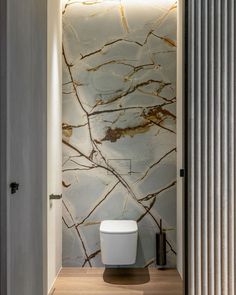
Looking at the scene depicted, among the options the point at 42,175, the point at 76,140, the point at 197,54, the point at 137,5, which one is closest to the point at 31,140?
the point at 42,175

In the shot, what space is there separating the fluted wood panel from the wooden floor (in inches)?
51.1

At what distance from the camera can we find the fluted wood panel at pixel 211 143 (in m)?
1.90

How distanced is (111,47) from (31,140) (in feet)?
6.72

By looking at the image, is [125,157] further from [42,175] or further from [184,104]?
[184,104]

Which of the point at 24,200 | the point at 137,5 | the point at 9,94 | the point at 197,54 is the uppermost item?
the point at 137,5

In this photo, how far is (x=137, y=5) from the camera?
12.3 feet

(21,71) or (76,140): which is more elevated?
(21,71)

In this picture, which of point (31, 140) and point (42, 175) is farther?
point (42, 175)

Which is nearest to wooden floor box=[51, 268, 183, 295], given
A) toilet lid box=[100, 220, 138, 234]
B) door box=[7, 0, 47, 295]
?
toilet lid box=[100, 220, 138, 234]

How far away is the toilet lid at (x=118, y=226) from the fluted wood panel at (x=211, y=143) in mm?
1338

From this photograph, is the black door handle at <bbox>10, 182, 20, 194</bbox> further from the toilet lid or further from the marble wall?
the marble wall

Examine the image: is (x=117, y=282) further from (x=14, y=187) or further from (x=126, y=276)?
(x=14, y=187)

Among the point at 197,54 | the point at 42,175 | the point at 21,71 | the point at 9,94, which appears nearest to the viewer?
the point at 9,94
